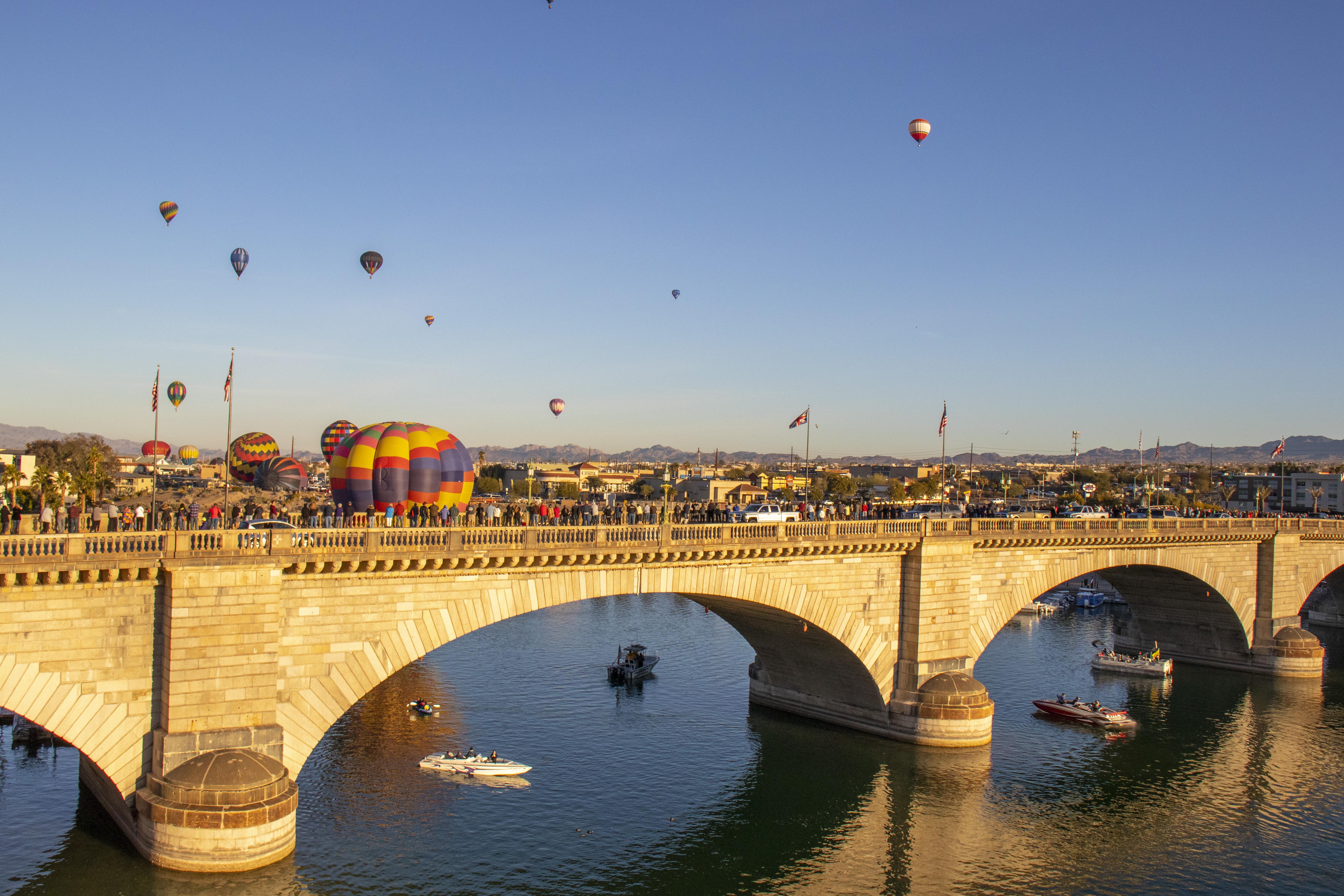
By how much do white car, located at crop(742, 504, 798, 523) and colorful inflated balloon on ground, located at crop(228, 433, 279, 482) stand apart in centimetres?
7675

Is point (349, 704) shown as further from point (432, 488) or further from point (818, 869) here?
point (432, 488)

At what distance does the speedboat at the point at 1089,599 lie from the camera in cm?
7600

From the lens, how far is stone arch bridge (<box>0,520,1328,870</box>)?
2033 cm

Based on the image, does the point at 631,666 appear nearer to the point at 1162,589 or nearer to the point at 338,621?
the point at 338,621

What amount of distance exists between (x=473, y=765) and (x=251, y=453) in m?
83.6

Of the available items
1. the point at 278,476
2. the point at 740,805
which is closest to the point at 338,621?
the point at 740,805

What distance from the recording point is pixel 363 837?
83.0ft

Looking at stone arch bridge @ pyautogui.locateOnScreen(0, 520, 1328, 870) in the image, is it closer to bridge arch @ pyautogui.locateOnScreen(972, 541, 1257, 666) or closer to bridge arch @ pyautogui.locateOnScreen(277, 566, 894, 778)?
bridge arch @ pyautogui.locateOnScreen(277, 566, 894, 778)

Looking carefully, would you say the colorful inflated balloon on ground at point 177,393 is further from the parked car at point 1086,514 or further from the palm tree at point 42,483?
the parked car at point 1086,514

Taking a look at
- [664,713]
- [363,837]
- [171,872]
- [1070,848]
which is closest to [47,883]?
[171,872]

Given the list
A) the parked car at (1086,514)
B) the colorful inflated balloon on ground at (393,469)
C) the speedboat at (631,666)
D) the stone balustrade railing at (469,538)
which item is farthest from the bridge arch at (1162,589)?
the colorful inflated balloon on ground at (393,469)

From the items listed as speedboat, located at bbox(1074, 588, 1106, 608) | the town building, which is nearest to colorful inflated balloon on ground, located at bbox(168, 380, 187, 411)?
the town building

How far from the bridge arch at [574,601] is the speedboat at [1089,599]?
46898 mm

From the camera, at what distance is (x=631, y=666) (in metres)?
44.2
